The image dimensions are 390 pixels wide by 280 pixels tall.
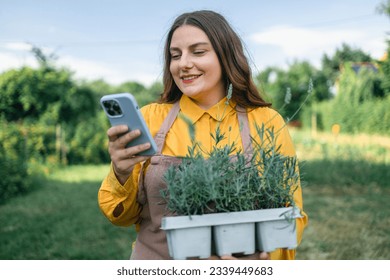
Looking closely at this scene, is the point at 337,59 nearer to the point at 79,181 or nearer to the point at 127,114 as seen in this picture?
the point at 79,181

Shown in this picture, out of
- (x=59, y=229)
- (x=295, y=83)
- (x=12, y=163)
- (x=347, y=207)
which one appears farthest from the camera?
(x=295, y=83)

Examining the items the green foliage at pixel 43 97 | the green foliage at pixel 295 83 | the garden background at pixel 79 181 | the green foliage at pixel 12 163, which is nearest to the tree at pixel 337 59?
the green foliage at pixel 295 83

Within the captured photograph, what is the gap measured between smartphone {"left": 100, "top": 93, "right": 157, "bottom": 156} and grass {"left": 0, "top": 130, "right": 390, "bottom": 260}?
268 centimetres

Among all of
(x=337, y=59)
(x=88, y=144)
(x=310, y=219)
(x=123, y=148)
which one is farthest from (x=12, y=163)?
(x=337, y=59)

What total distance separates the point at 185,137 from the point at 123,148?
1.19 feet

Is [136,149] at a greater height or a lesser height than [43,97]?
greater

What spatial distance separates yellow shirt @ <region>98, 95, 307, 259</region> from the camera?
59.5 inches

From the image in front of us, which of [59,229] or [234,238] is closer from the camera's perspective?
[234,238]

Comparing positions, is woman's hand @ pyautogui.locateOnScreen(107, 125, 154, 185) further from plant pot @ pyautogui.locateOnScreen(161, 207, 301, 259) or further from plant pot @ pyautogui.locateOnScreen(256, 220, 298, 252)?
plant pot @ pyautogui.locateOnScreen(256, 220, 298, 252)

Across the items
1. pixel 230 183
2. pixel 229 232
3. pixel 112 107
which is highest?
pixel 112 107

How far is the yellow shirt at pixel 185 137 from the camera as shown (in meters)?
1.51

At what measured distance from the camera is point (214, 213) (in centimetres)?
124

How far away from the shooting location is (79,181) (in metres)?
8.72
